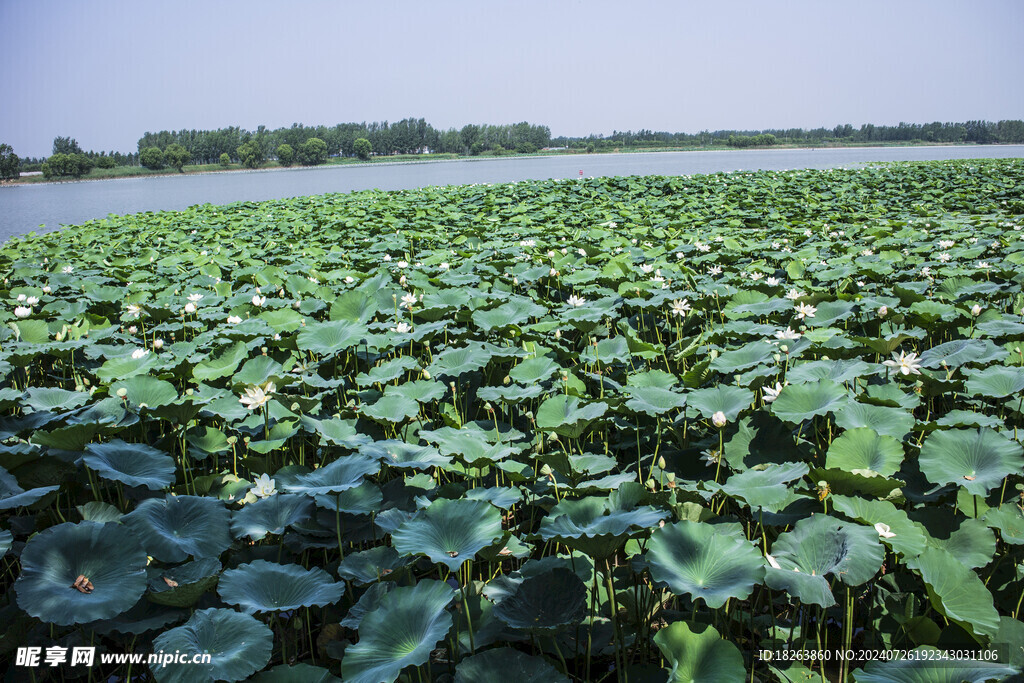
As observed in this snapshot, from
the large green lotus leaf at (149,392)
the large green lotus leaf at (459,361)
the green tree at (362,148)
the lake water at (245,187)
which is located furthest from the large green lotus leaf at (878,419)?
the green tree at (362,148)

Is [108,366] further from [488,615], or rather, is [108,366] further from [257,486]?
[488,615]

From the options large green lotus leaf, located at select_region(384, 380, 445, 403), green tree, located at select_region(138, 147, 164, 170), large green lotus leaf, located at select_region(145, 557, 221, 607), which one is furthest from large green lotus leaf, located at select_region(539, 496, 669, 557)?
green tree, located at select_region(138, 147, 164, 170)

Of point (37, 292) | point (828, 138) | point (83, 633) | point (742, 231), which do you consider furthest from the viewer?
point (828, 138)

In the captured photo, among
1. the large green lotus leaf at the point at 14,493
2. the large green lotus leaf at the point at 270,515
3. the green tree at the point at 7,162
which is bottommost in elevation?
the large green lotus leaf at the point at 270,515

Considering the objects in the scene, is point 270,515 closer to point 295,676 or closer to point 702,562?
point 295,676

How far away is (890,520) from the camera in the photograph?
1.42 meters

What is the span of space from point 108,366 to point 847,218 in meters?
8.23

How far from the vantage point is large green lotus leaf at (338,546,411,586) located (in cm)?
145

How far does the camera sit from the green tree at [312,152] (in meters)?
76.4

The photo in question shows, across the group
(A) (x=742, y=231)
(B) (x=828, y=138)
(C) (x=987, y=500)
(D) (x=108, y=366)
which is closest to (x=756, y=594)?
→ (C) (x=987, y=500)

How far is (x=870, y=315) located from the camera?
11.3ft

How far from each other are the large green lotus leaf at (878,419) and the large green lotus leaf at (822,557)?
67 centimetres

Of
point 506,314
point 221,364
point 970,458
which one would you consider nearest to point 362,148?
point 506,314

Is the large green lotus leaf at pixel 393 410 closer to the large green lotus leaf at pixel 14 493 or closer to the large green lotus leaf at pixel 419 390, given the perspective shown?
the large green lotus leaf at pixel 419 390
